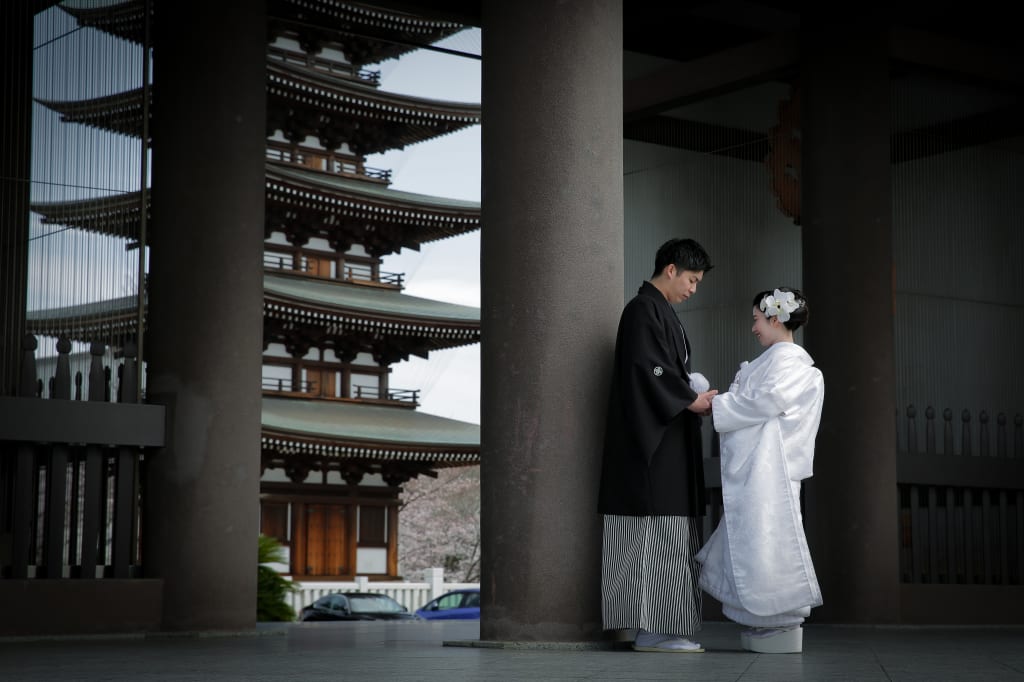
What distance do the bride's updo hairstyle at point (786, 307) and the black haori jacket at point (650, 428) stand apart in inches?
16.9

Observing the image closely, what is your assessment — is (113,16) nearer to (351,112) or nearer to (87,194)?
(87,194)

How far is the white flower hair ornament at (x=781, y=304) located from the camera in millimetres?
5469

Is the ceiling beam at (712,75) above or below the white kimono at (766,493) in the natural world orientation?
above

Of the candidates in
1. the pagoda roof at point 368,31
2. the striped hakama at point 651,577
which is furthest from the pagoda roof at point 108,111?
the pagoda roof at point 368,31

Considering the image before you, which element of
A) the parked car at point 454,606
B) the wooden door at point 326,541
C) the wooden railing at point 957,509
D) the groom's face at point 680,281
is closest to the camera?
the groom's face at point 680,281

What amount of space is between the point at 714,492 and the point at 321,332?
15515 millimetres

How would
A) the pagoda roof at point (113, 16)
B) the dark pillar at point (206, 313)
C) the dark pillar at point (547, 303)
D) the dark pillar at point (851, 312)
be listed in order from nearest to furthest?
the dark pillar at point (547, 303) < the dark pillar at point (206, 313) < the pagoda roof at point (113, 16) < the dark pillar at point (851, 312)

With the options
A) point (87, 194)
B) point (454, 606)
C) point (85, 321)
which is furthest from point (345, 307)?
point (85, 321)

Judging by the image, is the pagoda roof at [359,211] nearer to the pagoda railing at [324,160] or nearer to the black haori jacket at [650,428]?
the pagoda railing at [324,160]

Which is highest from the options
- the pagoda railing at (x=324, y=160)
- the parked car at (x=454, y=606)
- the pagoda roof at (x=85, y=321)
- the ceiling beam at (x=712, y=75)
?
the pagoda railing at (x=324, y=160)

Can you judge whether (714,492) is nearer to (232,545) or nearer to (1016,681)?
(232,545)

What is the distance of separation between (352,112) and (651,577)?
2102cm

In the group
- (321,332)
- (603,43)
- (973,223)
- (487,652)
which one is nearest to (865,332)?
(973,223)

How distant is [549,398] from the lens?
5.38 metres
